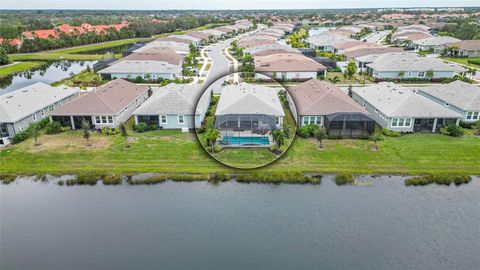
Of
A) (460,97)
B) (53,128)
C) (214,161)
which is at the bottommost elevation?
(214,161)

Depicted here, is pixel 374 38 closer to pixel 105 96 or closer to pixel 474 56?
pixel 474 56

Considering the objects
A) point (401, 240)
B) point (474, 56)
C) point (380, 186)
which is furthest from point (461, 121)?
point (474, 56)

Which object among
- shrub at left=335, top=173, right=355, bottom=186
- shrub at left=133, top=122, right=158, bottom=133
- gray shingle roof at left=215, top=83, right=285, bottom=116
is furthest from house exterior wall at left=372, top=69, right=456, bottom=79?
shrub at left=133, top=122, right=158, bottom=133

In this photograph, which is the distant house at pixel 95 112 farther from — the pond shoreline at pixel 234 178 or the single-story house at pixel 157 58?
the single-story house at pixel 157 58

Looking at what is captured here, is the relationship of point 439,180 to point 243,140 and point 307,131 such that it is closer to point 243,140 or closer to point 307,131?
point 307,131

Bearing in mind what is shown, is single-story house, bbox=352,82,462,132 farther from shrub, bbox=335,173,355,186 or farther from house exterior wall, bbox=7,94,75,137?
house exterior wall, bbox=7,94,75,137

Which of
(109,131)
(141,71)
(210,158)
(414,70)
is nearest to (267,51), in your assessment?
(141,71)
